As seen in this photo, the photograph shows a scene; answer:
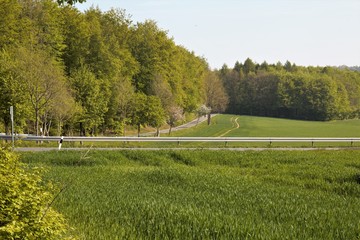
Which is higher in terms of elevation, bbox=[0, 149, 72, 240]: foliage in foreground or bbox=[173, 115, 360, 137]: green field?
bbox=[0, 149, 72, 240]: foliage in foreground

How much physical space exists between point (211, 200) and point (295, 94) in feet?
415

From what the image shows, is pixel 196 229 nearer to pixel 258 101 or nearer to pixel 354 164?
pixel 354 164

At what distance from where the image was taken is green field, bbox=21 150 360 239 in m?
8.36

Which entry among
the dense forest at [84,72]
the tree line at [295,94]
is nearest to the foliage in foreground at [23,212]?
the dense forest at [84,72]

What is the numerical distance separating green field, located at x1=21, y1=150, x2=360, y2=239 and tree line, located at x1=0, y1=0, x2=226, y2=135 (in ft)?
44.0

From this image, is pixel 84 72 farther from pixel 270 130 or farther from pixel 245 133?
pixel 270 130

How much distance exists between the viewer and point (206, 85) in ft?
335

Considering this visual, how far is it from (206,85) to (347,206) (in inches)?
3585

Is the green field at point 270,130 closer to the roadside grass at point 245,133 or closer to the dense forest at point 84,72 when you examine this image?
the roadside grass at point 245,133

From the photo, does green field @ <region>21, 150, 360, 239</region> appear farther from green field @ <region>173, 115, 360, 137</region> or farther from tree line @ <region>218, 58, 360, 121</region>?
tree line @ <region>218, 58, 360, 121</region>

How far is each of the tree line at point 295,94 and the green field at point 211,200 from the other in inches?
4251

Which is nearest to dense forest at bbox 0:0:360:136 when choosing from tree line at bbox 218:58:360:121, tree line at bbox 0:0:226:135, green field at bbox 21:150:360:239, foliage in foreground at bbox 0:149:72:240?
tree line at bbox 0:0:226:135

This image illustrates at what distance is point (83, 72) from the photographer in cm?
4528

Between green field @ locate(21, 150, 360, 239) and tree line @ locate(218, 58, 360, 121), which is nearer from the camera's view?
green field @ locate(21, 150, 360, 239)
